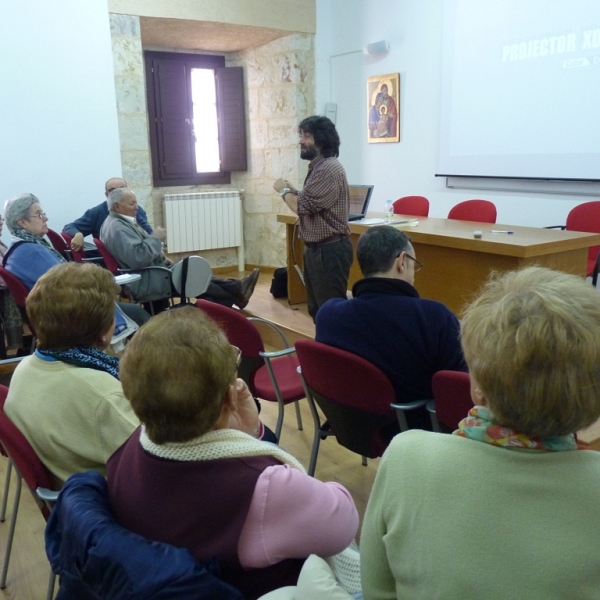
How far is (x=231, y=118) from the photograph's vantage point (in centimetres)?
668

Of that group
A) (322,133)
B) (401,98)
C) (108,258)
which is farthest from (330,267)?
(401,98)

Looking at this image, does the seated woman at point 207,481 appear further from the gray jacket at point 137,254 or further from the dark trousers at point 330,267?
the gray jacket at point 137,254

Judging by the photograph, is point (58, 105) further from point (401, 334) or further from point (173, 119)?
point (401, 334)

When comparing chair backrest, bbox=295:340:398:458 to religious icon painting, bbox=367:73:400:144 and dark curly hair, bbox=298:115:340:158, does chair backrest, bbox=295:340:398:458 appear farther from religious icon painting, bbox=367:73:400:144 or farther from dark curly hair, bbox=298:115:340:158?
religious icon painting, bbox=367:73:400:144

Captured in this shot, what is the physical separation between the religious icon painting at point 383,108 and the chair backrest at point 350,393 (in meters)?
4.52

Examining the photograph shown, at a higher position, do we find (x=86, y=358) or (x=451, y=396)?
(x=86, y=358)

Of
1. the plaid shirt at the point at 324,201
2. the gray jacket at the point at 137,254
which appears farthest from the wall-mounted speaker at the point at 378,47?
the gray jacket at the point at 137,254

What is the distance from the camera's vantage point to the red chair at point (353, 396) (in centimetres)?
179

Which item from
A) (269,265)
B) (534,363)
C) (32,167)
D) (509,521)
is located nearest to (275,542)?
(509,521)

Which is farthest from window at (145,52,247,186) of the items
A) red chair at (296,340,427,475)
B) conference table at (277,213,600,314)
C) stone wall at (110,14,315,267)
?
red chair at (296,340,427,475)

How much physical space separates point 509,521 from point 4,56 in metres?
5.12

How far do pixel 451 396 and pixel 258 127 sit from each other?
5564 mm

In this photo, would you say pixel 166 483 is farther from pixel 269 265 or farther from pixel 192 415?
pixel 269 265

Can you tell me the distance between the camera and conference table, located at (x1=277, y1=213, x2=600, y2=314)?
327 centimetres
